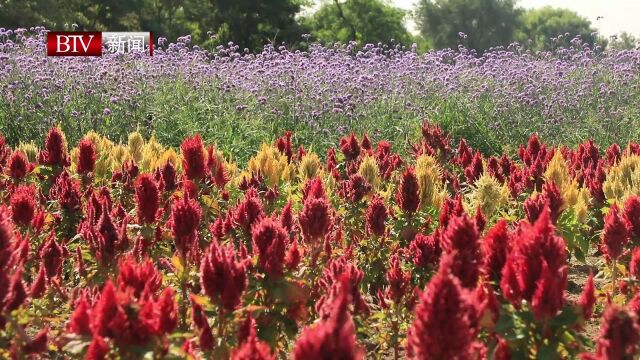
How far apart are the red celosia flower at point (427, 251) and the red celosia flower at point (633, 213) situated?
111 cm

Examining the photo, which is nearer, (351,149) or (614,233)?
(614,233)

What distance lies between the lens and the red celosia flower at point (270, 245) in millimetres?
3000

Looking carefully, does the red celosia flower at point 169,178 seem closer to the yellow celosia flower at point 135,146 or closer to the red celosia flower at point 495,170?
the yellow celosia flower at point 135,146

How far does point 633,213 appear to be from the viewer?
164 inches

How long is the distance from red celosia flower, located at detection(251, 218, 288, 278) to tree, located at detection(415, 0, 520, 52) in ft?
227

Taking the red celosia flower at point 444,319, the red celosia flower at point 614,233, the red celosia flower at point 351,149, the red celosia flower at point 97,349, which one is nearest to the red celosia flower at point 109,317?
the red celosia flower at point 97,349

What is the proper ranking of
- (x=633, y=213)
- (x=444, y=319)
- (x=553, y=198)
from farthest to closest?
(x=553, y=198) → (x=633, y=213) → (x=444, y=319)

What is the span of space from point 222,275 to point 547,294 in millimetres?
949

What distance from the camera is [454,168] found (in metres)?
8.37

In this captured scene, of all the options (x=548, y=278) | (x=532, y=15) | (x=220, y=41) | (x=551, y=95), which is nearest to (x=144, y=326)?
(x=548, y=278)

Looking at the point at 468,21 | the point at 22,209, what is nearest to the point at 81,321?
the point at 22,209

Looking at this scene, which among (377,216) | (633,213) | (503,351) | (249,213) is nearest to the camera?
(503,351)

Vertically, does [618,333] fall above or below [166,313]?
below

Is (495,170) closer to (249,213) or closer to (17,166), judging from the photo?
(249,213)
